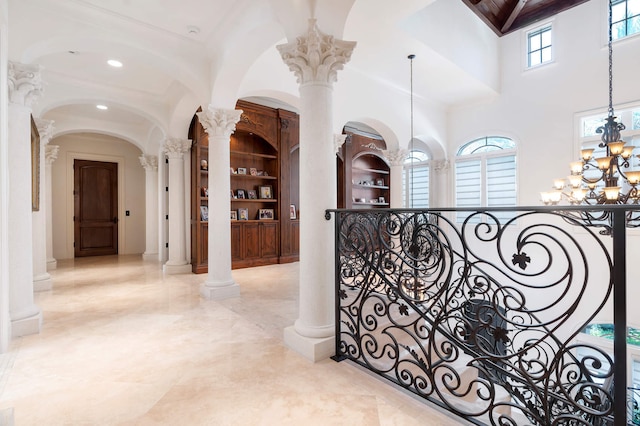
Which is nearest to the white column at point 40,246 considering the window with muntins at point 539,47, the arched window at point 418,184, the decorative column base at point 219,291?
the decorative column base at point 219,291

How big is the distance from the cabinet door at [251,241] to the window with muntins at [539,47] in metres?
7.09

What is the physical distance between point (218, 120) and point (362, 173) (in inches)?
244

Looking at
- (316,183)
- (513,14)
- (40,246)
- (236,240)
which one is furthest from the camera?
(513,14)

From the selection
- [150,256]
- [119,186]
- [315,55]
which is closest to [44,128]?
[150,256]

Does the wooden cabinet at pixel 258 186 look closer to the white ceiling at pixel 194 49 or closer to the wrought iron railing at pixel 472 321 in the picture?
the white ceiling at pixel 194 49

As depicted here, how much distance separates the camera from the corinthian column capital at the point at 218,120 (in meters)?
4.17

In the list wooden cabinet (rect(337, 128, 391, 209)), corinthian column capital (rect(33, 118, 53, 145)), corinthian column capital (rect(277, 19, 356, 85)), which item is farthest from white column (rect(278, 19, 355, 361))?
wooden cabinet (rect(337, 128, 391, 209))

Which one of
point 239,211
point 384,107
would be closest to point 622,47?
point 384,107

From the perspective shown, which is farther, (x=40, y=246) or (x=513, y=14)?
(x=513, y=14)

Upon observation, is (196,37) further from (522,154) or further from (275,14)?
(522,154)

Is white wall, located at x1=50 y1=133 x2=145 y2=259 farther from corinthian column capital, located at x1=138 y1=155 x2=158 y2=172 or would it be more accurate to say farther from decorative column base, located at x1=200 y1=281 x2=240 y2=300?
decorative column base, located at x1=200 y1=281 x2=240 y2=300

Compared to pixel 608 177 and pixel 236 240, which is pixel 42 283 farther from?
pixel 608 177

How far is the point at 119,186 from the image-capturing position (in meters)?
8.74

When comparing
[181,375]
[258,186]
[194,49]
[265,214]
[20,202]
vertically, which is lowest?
[181,375]
